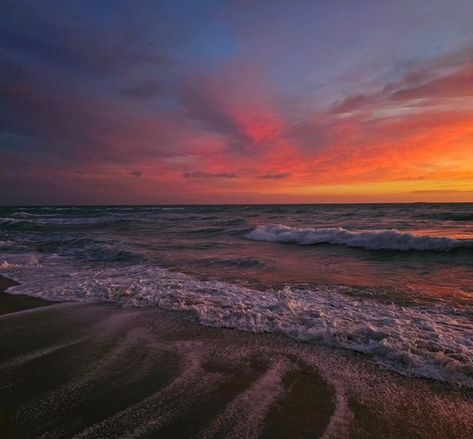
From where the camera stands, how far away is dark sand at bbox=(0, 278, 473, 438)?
287 cm

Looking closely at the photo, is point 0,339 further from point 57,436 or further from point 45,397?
point 57,436

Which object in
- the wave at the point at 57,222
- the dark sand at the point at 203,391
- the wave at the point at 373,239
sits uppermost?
the dark sand at the point at 203,391

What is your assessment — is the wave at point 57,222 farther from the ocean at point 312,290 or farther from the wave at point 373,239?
the wave at point 373,239

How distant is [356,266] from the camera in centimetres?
1108

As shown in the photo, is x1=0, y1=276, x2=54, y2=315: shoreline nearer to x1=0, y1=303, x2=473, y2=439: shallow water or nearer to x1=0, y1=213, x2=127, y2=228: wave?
x1=0, y1=303, x2=473, y2=439: shallow water

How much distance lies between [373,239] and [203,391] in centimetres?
1452

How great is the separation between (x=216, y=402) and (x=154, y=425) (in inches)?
23.1

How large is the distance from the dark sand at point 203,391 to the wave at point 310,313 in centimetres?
38

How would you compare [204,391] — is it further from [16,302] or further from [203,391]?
Answer: [16,302]

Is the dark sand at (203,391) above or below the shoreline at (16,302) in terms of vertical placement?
above

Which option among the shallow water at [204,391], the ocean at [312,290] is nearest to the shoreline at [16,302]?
the ocean at [312,290]

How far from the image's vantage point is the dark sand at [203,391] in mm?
2865

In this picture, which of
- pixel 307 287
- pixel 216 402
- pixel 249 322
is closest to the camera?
pixel 216 402

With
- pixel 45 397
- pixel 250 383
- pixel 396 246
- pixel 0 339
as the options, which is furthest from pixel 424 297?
pixel 396 246
